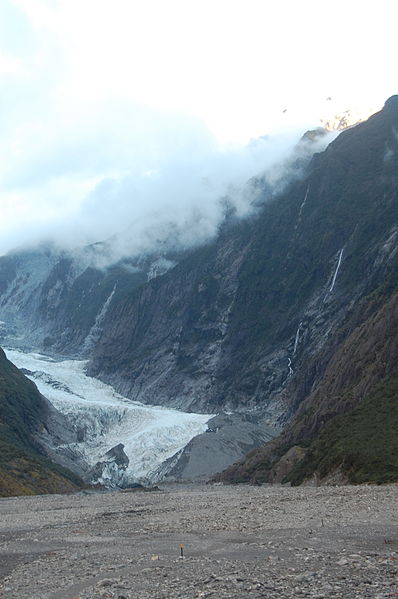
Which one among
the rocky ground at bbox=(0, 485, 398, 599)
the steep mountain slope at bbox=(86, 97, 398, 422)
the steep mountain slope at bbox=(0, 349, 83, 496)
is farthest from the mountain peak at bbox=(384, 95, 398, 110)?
the rocky ground at bbox=(0, 485, 398, 599)

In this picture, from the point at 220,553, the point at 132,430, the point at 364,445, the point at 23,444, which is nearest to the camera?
the point at 220,553

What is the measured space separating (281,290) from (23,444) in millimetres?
84641

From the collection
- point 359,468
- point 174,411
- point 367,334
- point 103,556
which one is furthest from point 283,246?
point 103,556

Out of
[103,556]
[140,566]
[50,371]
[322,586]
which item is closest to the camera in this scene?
[322,586]

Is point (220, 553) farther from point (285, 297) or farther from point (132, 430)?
point (285, 297)

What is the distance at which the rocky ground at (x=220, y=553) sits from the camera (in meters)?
14.9

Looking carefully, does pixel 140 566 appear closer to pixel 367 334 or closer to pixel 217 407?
pixel 367 334

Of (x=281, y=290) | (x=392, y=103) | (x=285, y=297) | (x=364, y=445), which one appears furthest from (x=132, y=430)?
(x=392, y=103)

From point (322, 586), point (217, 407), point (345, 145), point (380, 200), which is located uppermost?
point (345, 145)

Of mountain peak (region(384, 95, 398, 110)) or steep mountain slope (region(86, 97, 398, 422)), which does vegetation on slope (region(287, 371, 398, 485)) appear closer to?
steep mountain slope (region(86, 97, 398, 422))

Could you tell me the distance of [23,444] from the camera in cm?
9600

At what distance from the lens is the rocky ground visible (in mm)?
14867

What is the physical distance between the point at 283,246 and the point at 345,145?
2950 cm

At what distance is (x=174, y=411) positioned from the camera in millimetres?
156750
